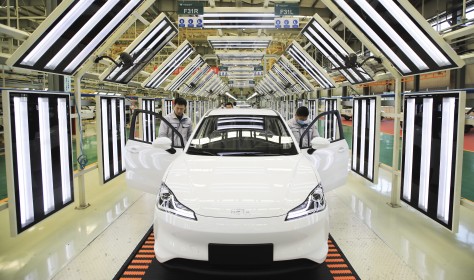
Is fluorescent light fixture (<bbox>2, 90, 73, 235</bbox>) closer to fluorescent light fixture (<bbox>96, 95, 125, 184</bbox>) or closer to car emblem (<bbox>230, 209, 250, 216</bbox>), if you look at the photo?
fluorescent light fixture (<bbox>96, 95, 125, 184</bbox>)

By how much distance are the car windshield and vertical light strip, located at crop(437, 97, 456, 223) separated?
138 centimetres

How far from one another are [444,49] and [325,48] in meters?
2.92

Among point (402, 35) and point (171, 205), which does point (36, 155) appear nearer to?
point (171, 205)

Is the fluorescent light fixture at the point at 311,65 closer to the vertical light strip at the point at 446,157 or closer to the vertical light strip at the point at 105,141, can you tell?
the vertical light strip at the point at 446,157

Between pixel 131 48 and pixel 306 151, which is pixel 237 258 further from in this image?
pixel 131 48

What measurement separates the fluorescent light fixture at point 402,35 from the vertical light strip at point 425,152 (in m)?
0.42

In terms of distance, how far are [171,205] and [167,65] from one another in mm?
6188

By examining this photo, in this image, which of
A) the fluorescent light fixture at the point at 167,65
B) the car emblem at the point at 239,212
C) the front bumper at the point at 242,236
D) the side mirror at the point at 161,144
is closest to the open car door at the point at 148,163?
the side mirror at the point at 161,144

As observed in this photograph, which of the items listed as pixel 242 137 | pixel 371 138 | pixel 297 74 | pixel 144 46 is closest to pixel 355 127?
pixel 371 138

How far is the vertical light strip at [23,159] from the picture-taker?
282 cm

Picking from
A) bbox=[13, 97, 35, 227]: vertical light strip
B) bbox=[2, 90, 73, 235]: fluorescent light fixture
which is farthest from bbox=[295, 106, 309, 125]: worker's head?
bbox=[13, 97, 35, 227]: vertical light strip

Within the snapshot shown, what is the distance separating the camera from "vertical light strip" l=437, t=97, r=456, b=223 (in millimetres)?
2904

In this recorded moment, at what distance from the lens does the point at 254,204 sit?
7.02 ft

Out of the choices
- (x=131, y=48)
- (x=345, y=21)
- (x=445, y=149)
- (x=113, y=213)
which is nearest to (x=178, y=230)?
(x=113, y=213)
